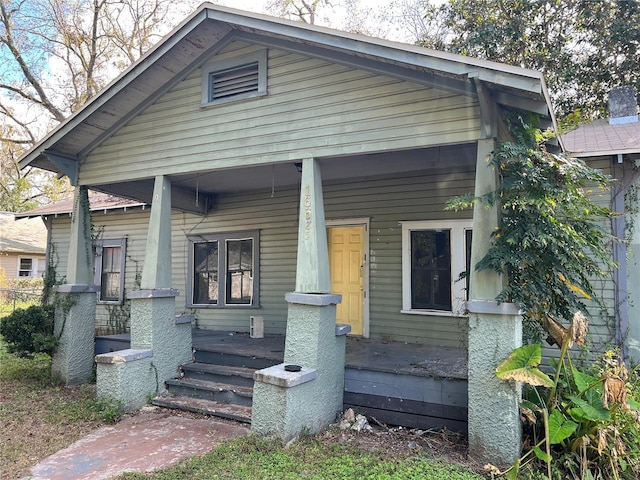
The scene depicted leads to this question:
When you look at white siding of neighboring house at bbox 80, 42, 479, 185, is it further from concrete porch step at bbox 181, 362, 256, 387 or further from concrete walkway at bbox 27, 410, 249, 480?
concrete walkway at bbox 27, 410, 249, 480

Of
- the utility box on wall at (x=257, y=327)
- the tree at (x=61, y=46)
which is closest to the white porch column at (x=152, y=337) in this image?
the utility box on wall at (x=257, y=327)

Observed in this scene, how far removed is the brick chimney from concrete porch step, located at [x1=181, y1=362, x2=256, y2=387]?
24.5 feet

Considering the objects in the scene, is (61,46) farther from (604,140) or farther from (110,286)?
(604,140)

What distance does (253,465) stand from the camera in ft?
11.8

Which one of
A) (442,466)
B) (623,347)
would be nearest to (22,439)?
(442,466)

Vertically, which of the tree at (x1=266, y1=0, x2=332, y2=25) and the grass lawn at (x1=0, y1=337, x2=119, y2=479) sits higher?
the tree at (x1=266, y1=0, x2=332, y2=25)

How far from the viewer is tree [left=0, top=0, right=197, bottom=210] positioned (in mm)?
17562

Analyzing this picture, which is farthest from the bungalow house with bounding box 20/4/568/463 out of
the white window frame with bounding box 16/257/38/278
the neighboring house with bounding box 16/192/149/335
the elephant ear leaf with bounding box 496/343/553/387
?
the white window frame with bounding box 16/257/38/278

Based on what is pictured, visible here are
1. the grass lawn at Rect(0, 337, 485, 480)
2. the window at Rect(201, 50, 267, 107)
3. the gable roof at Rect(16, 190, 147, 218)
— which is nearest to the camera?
the grass lawn at Rect(0, 337, 485, 480)

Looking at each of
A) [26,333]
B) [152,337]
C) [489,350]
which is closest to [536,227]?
[489,350]

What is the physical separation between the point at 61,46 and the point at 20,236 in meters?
10.1

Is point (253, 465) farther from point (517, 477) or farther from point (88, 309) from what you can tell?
point (88, 309)

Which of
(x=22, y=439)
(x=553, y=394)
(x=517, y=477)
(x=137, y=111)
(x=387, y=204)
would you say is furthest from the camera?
(x=387, y=204)

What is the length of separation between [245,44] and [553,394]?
5131mm
